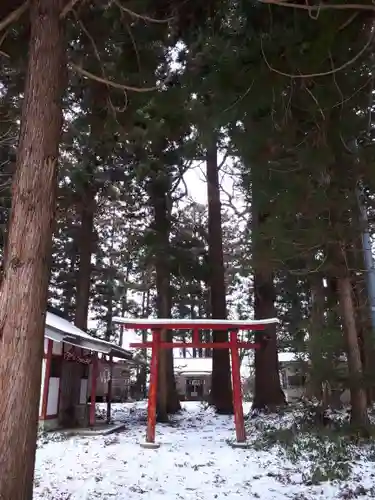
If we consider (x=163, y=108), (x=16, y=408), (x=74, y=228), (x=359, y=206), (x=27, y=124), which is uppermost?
(x=74, y=228)

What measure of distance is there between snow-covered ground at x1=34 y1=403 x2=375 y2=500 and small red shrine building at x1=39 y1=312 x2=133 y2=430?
1.61 m

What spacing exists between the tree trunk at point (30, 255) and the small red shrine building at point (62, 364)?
6969 mm

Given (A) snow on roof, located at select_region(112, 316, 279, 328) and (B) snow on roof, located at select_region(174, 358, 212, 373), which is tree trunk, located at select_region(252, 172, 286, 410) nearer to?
(A) snow on roof, located at select_region(112, 316, 279, 328)

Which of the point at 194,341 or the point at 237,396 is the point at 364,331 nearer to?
the point at 237,396

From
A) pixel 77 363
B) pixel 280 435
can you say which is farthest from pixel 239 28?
pixel 77 363

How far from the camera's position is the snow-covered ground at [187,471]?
5855 millimetres

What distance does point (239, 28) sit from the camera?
509 cm

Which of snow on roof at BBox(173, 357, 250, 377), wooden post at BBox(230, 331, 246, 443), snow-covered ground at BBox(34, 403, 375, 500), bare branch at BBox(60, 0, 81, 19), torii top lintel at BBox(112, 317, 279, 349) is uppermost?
bare branch at BBox(60, 0, 81, 19)

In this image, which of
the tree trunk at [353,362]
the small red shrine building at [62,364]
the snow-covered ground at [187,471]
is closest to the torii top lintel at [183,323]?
the small red shrine building at [62,364]

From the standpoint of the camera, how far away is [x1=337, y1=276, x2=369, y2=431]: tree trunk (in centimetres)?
753

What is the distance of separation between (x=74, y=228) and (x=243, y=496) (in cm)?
1140

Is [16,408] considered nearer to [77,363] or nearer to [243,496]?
[243,496]

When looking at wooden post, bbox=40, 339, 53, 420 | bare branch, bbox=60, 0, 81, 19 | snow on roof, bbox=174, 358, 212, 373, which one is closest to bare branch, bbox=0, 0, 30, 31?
bare branch, bbox=60, 0, 81, 19

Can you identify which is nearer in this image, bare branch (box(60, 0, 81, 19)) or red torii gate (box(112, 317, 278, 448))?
bare branch (box(60, 0, 81, 19))
